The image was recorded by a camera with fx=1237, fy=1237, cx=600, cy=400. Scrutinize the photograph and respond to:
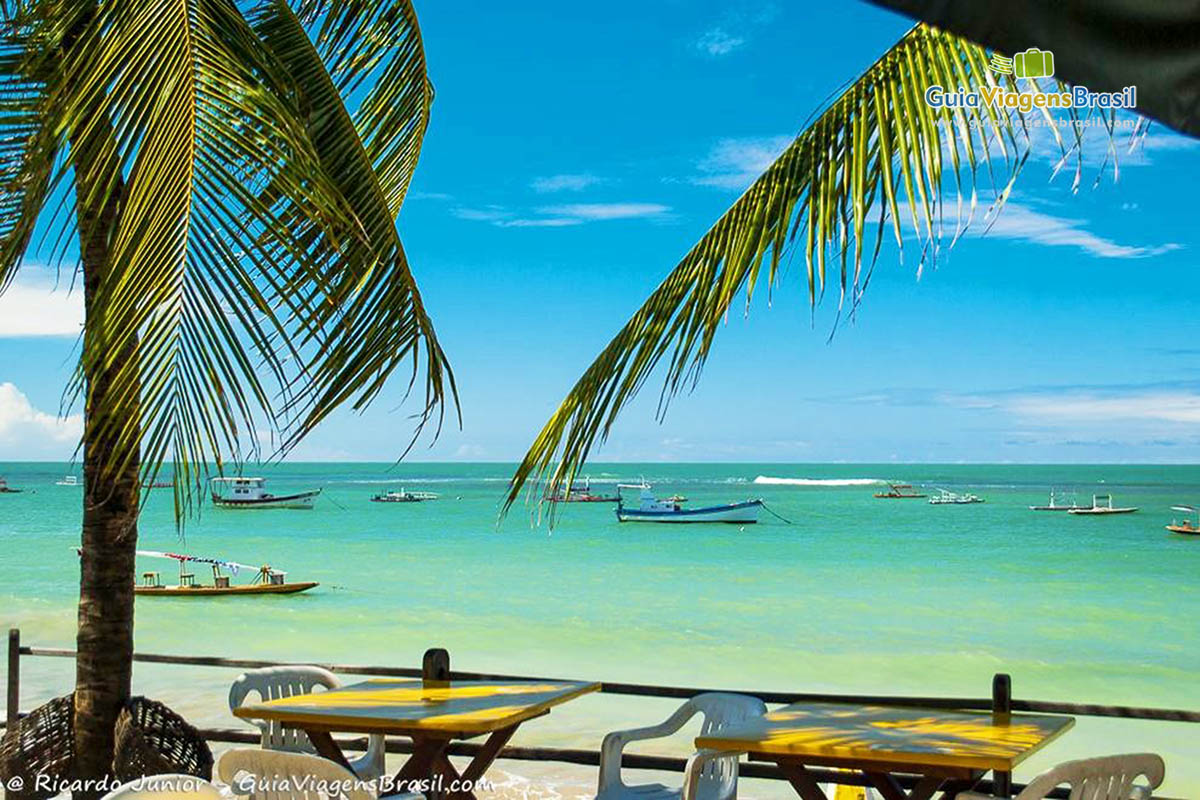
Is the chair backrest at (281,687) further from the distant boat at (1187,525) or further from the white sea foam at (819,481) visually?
the white sea foam at (819,481)

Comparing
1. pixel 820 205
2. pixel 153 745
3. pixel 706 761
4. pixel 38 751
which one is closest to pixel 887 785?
pixel 706 761

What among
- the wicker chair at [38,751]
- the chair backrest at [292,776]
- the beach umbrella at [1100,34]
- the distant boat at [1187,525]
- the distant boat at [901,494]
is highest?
the beach umbrella at [1100,34]

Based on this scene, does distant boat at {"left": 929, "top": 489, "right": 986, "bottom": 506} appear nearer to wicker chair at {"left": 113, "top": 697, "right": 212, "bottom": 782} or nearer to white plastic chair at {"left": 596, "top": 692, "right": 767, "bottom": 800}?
white plastic chair at {"left": 596, "top": 692, "right": 767, "bottom": 800}

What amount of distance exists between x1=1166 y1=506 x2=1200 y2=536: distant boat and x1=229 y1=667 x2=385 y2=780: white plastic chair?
4096cm

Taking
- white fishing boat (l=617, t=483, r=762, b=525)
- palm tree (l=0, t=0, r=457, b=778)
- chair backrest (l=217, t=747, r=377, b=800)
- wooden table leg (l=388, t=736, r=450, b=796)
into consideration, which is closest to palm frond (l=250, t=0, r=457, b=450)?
palm tree (l=0, t=0, r=457, b=778)

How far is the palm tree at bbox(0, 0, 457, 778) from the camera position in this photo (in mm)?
2787

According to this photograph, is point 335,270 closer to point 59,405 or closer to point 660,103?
point 59,405

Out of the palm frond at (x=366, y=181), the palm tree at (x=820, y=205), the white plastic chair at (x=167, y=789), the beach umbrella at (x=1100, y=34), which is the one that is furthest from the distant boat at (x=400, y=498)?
the beach umbrella at (x=1100, y=34)

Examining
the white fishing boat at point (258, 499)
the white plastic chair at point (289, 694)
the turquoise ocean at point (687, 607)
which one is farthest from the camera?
the white fishing boat at point (258, 499)

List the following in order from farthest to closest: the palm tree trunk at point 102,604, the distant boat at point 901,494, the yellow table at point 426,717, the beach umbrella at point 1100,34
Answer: the distant boat at point 901,494, the palm tree trunk at point 102,604, the yellow table at point 426,717, the beach umbrella at point 1100,34

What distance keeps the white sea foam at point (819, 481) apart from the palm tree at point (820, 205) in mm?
76626

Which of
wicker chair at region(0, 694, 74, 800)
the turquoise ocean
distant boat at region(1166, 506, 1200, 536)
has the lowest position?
the turquoise ocean

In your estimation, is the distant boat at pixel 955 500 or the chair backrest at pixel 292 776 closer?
the chair backrest at pixel 292 776

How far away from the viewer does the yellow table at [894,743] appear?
3521mm
